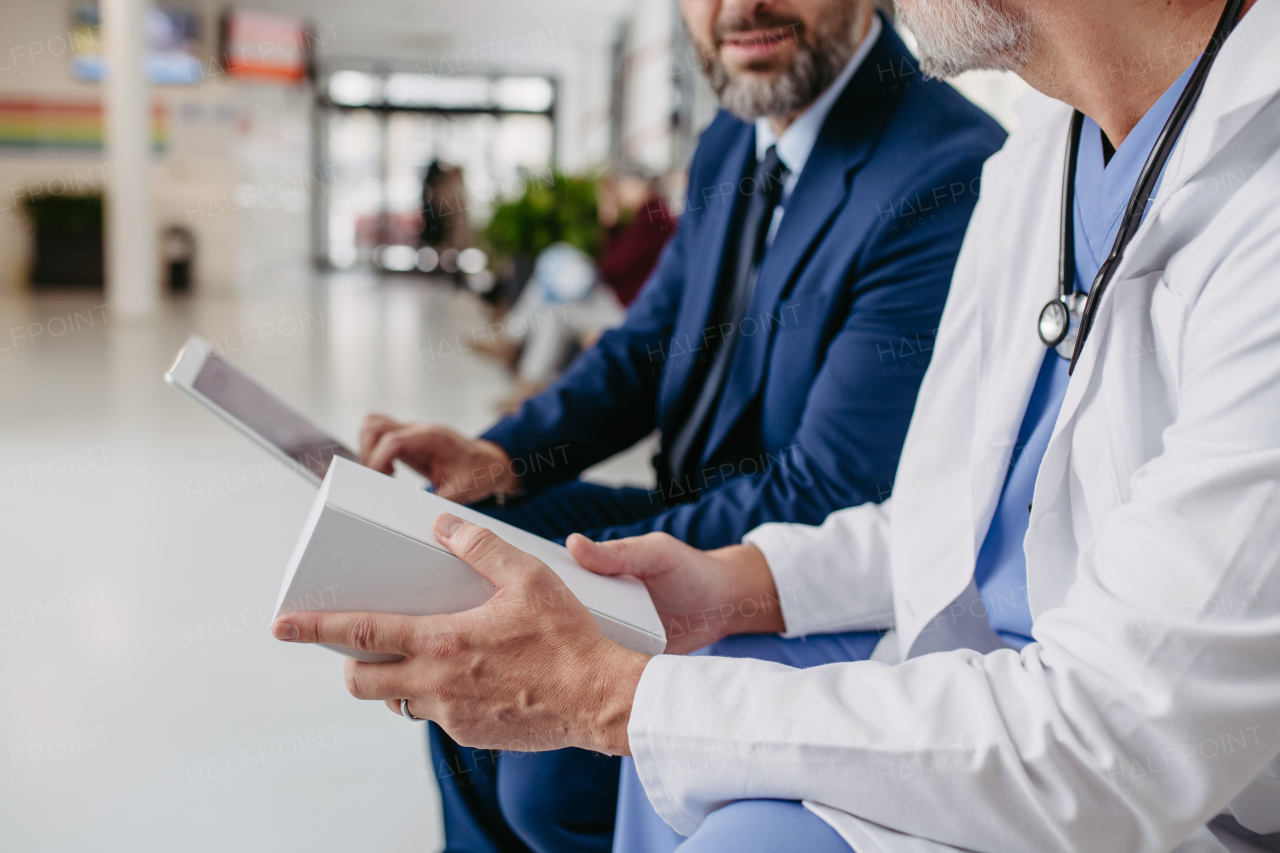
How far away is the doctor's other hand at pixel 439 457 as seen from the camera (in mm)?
1378

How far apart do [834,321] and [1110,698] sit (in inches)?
29.6

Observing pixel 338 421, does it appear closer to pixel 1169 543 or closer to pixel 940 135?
pixel 940 135

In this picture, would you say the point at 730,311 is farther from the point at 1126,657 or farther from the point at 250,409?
the point at 1126,657

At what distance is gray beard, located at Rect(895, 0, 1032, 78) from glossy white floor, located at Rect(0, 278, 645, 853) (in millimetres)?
1265

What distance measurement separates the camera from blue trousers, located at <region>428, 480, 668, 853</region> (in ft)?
3.44

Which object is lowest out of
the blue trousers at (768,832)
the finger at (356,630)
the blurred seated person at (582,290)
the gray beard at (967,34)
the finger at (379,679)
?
the blurred seated person at (582,290)

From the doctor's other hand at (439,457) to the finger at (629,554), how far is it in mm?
472

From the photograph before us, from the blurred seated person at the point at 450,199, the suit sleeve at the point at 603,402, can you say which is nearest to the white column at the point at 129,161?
the blurred seated person at the point at 450,199

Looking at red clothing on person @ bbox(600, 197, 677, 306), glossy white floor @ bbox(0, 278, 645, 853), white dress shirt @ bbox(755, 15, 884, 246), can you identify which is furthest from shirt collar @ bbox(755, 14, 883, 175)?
red clothing on person @ bbox(600, 197, 677, 306)

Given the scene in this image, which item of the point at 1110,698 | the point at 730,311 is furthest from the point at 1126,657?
the point at 730,311

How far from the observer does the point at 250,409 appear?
1.13m

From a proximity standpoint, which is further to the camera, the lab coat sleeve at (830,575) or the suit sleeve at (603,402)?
the suit sleeve at (603,402)

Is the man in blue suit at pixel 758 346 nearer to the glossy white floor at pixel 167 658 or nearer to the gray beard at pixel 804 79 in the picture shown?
the gray beard at pixel 804 79

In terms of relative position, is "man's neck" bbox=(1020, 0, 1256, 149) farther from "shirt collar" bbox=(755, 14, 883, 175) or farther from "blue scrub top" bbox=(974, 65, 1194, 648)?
"shirt collar" bbox=(755, 14, 883, 175)
